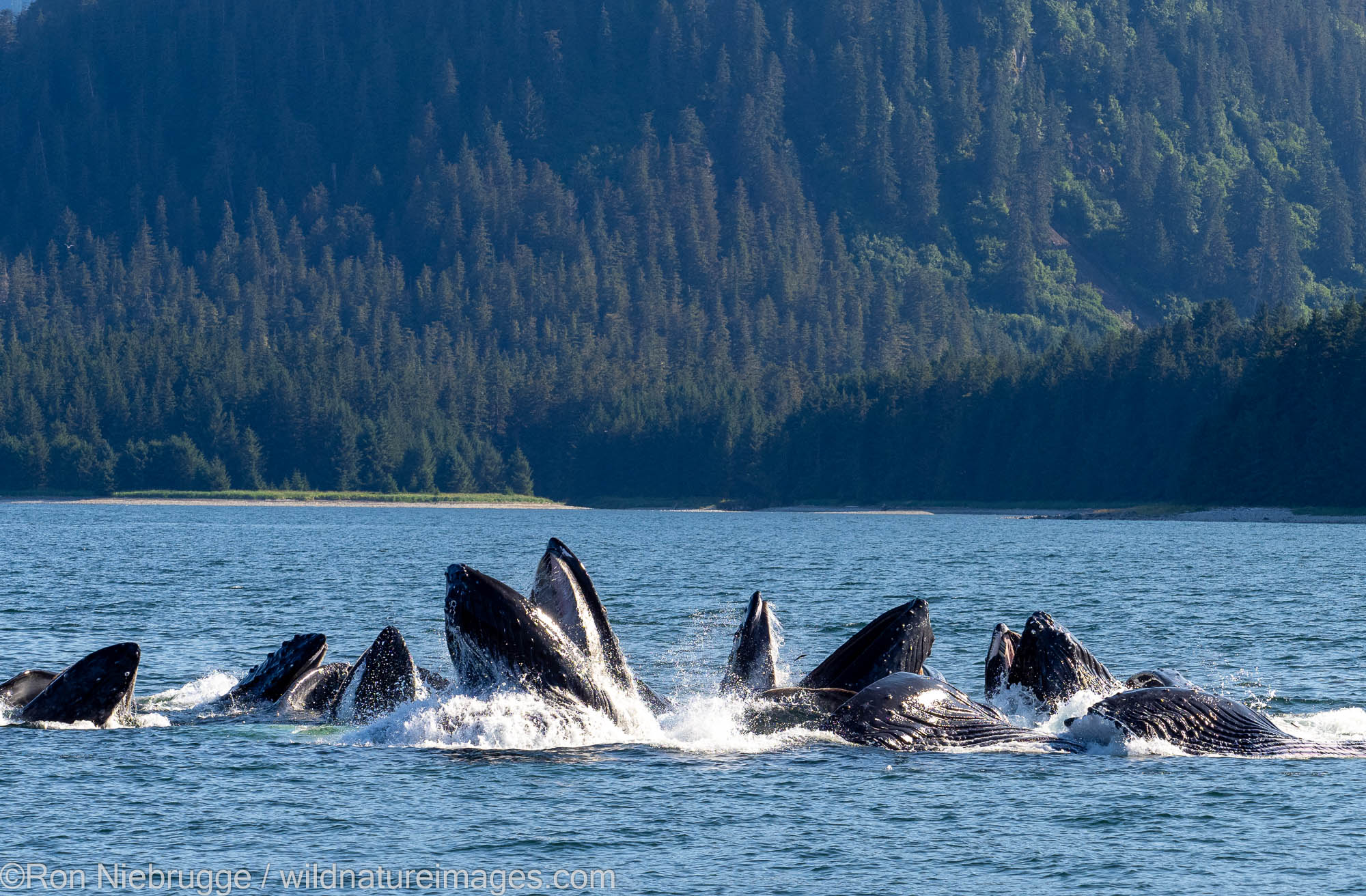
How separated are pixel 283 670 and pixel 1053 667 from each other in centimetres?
1248

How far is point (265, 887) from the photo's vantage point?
58.5 feet

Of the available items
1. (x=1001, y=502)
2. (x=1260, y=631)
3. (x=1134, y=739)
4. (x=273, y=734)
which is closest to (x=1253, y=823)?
(x=1134, y=739)

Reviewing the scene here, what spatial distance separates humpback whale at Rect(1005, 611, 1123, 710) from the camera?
84.3ft

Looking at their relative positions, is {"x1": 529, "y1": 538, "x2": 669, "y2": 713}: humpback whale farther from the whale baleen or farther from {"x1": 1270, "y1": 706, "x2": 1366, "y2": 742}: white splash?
{"x1": 1270, "y1": 706, "x2": 1366, "y2": 742}: white splash

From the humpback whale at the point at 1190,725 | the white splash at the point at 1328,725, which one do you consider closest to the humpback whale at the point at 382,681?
Result: the humpback whale at the point at 1190,725

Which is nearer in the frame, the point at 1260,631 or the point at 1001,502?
the point at 1260,631

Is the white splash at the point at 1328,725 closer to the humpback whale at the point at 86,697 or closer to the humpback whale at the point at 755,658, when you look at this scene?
the humpback whale at the point at 755,658

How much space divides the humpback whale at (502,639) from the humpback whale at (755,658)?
3752 mm

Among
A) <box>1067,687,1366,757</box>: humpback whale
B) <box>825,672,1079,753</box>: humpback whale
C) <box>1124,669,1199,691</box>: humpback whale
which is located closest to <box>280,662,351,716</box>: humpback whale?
<box>825,672,1079,753</box>: humpback whale

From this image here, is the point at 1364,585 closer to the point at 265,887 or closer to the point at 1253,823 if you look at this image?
the point at 1253,823

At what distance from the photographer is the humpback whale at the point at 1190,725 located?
79.0 feet

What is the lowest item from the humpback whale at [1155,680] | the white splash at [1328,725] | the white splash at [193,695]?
the white splash at [193,695]

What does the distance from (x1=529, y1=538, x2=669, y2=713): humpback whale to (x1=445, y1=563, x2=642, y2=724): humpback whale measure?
22cm

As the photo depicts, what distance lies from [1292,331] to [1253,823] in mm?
141692
